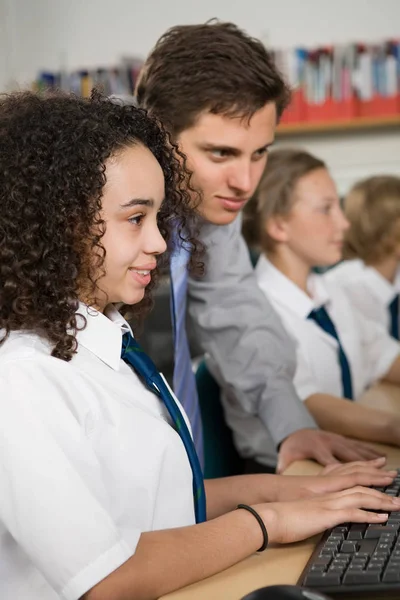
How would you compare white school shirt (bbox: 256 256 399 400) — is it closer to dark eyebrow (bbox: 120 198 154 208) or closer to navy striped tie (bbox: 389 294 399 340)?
navy striped tie (bbox: 389 294 399 340)

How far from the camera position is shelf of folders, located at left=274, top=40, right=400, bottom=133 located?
4203 millimetres

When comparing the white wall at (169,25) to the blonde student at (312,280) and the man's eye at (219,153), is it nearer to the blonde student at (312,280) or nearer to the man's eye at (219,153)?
the blonde student at (312,280)

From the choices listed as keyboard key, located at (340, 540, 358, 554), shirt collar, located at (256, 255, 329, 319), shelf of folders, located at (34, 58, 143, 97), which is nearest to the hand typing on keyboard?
keyboard key, located at (340, 540, 358, 554)

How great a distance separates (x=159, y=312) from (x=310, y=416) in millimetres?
1031

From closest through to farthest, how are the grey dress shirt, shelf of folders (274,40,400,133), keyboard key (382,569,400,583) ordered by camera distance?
keyboard key (382,569,400,583) → the grey dress shirt → shelf of folders (274,40,400,133)

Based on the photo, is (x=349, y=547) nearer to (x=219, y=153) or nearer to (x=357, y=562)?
(x=357, y=562)

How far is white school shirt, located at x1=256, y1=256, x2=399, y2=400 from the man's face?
552mm

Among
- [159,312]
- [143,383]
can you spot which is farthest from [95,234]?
[159,312]

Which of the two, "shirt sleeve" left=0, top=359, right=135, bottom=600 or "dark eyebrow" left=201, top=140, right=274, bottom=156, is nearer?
"shirt sleeve" left=0, top=359, right=135, bottom=600

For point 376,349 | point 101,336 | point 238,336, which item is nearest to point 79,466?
point 101,336

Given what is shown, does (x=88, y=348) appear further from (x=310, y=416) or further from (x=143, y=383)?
(x=310, y=416)

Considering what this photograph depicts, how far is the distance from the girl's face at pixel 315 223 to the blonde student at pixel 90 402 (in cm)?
120

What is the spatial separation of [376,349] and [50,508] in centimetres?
162

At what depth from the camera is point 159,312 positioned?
Result: 8.45 feet
